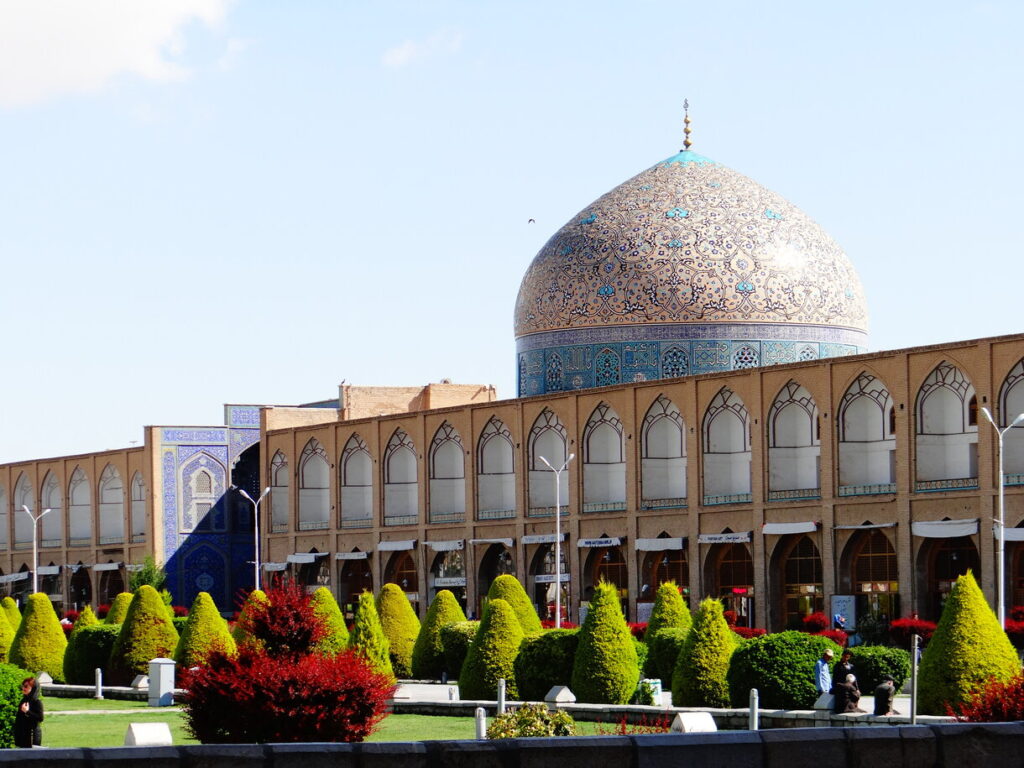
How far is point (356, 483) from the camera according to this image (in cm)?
5675

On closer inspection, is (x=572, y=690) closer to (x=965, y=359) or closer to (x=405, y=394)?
(x=965, y=359)

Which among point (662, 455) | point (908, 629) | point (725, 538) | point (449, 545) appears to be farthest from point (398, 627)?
point (449, 545)

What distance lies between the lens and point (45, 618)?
129 feet

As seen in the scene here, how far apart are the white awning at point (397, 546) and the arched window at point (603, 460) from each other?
Answer: 21.9 feet

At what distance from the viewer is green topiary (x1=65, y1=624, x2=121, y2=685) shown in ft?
121

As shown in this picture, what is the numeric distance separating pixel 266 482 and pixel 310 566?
3318 millimetres

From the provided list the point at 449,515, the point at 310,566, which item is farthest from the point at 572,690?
the point at 310,566

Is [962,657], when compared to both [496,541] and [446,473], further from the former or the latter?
[446,473]

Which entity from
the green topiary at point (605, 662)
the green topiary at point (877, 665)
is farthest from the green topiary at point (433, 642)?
the green topiary at point (877, 665)

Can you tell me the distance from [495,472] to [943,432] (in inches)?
582

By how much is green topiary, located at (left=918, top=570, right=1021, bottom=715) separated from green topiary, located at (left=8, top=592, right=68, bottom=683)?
20.7 meters

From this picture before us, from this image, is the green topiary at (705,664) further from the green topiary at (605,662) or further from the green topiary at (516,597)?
the green topiary at (516,597)

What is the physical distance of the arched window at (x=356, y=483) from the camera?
56.2 metres

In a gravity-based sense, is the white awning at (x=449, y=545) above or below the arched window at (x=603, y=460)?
below
